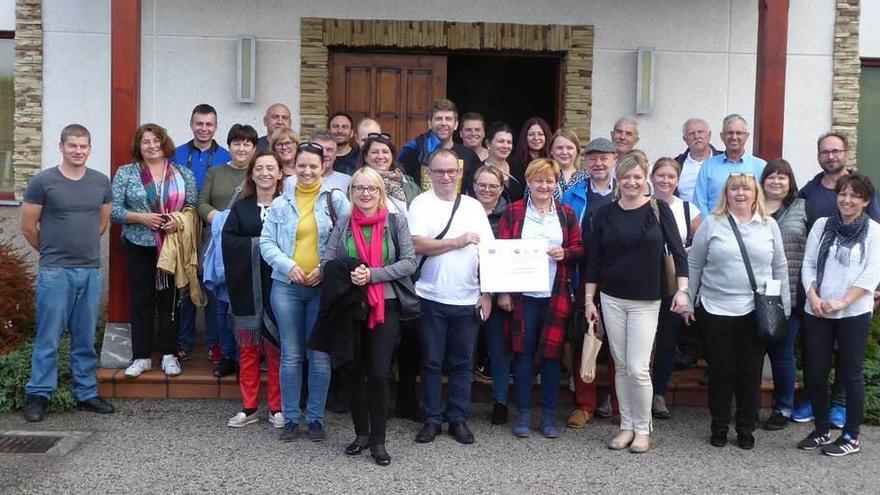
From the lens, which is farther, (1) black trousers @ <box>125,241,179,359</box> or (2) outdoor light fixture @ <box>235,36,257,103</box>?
(2) outdoor light fixture @ <box>235,36,257,103</box>

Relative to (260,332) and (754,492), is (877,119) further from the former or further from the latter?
(260,332)

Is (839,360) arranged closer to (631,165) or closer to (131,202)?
(631,165)

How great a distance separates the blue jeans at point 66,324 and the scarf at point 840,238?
189 inches

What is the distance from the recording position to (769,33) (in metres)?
7.26

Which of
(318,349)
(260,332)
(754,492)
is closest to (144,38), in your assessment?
(260,332)

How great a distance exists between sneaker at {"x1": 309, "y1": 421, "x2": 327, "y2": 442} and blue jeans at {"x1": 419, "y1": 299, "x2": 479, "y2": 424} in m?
0.68

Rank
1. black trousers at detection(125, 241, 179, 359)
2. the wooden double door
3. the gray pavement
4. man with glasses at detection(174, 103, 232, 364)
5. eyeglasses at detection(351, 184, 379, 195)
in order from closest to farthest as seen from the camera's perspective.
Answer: the gray pavement → eyeglasses at detection(351, 184, 379, 195) → black trousers at detection(125, 241, 179, 359) → man with glasses at detection(174, 103, 232, 364) → the wooden double door

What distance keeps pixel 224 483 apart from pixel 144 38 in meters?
4.94

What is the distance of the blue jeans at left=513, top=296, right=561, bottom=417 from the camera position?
20.6ft

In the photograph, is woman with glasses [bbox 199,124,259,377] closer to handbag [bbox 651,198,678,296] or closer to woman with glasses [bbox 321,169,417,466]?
woman with glasses [bbox 321,169,417,466]

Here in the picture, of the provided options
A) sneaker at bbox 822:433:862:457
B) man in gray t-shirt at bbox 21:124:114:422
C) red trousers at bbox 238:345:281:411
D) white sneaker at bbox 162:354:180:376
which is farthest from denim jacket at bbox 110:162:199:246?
sneaker at bbox 822:433:862:457

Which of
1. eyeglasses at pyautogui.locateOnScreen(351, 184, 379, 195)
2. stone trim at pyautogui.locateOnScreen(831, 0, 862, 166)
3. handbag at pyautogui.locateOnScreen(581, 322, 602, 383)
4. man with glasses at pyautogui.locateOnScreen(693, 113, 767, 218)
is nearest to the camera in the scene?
eyeglasses at pyautogui.locateOnScreen(351, 184, 379, 195)

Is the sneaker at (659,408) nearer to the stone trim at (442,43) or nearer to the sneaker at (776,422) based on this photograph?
the sneaker at (776,422)

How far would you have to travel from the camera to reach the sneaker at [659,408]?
6789 millimetres
